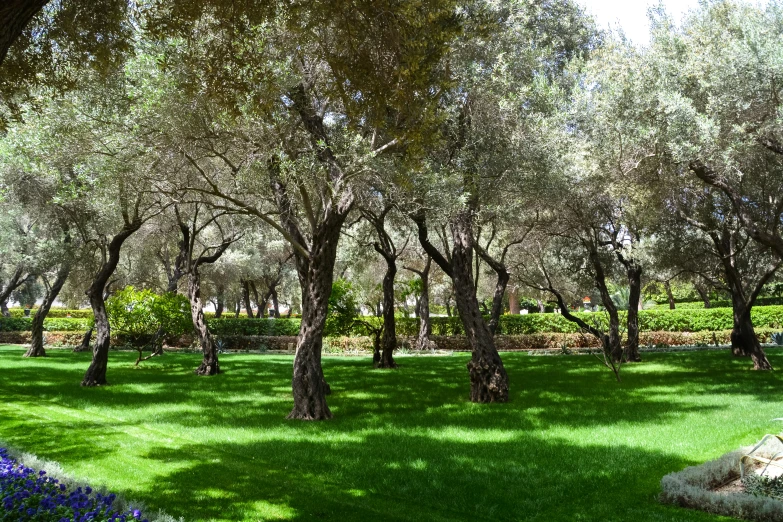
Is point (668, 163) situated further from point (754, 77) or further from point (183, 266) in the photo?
point (183, 266)

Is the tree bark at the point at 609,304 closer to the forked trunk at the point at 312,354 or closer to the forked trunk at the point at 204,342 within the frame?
the forked trunk at the point at 312,354

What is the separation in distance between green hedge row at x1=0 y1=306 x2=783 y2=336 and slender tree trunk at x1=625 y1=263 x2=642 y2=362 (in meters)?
6.04

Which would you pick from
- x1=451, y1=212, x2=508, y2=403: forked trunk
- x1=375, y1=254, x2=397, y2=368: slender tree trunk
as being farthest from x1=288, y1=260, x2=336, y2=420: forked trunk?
x1=375, y1=254, x2=397, y2=368: slender tree trunk

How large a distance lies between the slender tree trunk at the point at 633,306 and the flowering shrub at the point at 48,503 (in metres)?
19.6

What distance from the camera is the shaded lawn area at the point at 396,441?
6.53 metres

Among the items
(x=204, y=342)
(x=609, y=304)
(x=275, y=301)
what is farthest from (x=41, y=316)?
(x=609, y=304)

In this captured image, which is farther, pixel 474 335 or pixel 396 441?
pixel 474 335

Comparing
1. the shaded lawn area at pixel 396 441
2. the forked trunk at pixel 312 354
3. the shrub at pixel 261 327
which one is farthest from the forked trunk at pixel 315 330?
the shrub at pixel 261 327

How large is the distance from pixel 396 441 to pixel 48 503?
16.9ft

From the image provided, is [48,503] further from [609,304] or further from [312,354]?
[609,304]

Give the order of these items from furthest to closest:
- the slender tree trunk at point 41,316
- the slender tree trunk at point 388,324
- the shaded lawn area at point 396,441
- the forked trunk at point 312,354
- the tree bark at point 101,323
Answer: the slender tree trunk at point 41,316 → the slender tree trunk at point 388,324 → the tree bark at point 101,323 → the forked trunk at point 312,354 → the shaded lawn area at point 396,441

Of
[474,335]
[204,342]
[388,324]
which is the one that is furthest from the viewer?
[388,324]

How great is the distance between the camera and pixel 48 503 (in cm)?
531

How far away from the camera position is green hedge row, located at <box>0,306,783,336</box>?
103ft
